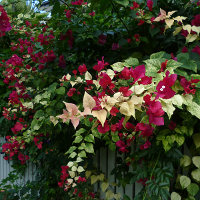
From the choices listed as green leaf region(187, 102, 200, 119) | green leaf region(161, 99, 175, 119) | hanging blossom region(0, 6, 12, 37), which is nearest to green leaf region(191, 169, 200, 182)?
green leaf region(187, 102, 200, 119)

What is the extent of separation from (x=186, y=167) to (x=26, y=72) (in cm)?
159

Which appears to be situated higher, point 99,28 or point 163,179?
point 99,28

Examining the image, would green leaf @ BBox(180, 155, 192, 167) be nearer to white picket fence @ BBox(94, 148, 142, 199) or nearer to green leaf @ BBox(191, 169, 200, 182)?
green leaf @ BBox(191, 169, 200, 182)

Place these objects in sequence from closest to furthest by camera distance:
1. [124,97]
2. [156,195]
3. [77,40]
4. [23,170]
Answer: [124,97] < [156,195] < [77,40] < [23,170]

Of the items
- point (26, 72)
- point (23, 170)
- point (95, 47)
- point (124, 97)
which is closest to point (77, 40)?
point (95, 47)

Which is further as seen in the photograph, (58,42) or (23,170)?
(23,170)

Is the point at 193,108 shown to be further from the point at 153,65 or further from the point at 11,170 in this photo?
the point at 11,170

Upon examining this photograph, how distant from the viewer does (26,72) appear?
7.54 feet

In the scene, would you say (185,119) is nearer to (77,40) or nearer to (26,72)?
(77,40)

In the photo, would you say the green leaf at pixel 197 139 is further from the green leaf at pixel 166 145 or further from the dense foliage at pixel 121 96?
the green leaf at pixel 166 145

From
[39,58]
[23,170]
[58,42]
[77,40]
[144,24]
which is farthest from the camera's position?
[23,170]

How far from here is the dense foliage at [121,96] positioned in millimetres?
968

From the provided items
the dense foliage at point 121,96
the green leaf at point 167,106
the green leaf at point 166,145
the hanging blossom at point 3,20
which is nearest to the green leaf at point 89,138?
the dense foliage at point 121,96

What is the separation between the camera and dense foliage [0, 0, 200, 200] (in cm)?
97
